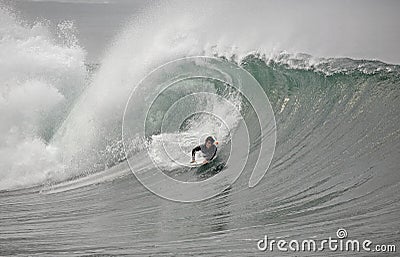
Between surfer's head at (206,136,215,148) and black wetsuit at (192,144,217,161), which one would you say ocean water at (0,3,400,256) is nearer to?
black wetsuit at (192,144,217,161)

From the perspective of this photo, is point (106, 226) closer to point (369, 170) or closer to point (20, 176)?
point (20, 176)

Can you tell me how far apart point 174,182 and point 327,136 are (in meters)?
3.12

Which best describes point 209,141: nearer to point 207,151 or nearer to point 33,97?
point 207,151

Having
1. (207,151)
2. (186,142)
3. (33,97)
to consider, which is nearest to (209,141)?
(207,151)

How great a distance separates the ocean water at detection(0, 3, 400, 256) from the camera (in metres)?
7.29

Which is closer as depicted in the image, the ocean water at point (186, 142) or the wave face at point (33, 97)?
the ocean water at point (186, 142)

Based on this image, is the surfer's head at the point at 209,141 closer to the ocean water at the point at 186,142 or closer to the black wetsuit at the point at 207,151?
the black wetsuit at the point at 207,151

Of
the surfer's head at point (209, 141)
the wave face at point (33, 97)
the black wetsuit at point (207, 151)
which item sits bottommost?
the black wetsuit at point (207, 151)

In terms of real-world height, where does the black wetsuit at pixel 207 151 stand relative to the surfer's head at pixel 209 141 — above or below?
below

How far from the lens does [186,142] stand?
983 centimetres

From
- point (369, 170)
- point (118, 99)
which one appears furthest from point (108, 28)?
point (369, 170)

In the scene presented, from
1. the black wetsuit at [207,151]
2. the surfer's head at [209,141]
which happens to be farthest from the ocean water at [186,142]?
the surfer's head at [209,141]

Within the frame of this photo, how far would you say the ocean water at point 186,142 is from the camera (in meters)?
7.29

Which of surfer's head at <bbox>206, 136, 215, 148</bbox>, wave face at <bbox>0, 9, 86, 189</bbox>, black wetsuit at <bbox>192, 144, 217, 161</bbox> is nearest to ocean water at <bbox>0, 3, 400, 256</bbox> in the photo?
wave face at <bbox>0, 9, 86, 189</bbox>
